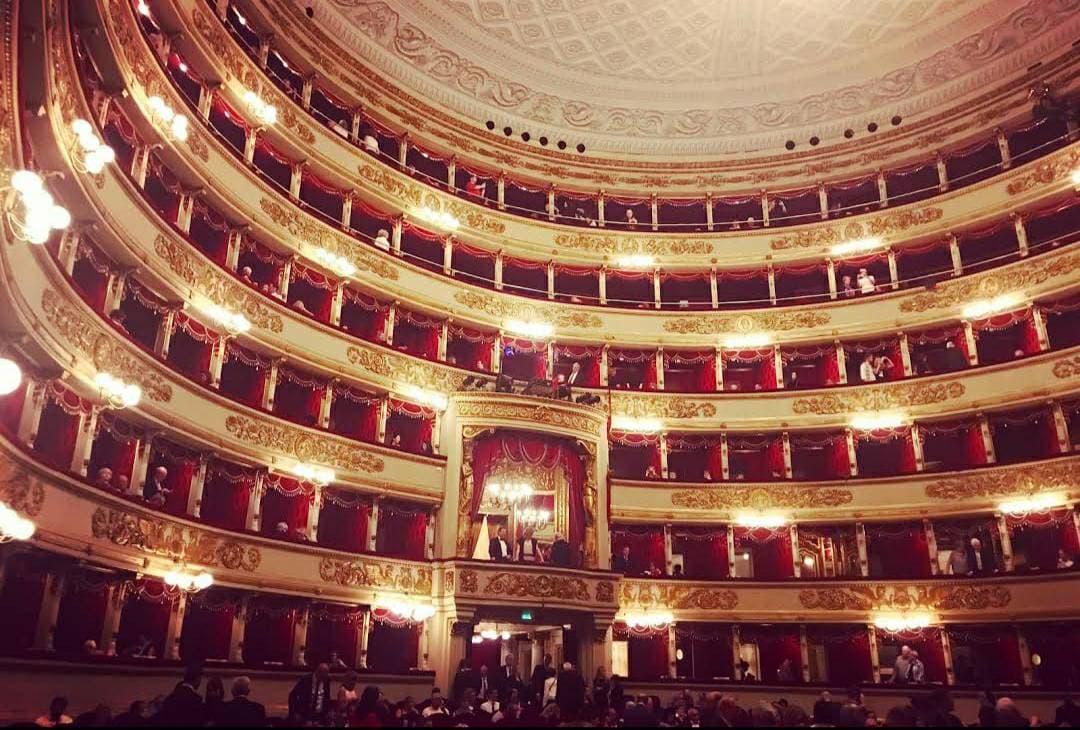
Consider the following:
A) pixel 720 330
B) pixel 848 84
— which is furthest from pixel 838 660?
pixel 848 84

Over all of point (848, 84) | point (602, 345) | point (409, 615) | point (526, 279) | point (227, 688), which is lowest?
point (227, 688)

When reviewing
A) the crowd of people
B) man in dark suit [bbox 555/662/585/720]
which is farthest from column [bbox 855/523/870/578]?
man in dark suit [bbox 555/662/585/720]

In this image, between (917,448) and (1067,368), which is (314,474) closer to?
(917,448)

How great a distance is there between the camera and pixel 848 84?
1032 inches

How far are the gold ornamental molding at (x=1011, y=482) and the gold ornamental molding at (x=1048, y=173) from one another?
7.78 metres

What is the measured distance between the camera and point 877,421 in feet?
73.8

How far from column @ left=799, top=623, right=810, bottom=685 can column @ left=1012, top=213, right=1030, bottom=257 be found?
38.8ft

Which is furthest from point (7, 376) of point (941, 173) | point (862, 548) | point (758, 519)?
point (941, 173)

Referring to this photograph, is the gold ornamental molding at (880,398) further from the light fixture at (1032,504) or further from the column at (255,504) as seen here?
the column at (255,504)

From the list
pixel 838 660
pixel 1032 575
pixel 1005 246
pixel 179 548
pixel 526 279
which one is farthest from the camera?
pixel 526 279

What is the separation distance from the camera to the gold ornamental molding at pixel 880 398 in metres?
21.9

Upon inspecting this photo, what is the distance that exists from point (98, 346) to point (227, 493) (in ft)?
17.5

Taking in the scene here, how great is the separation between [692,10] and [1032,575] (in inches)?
723

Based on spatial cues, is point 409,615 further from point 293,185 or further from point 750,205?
point 750,205
